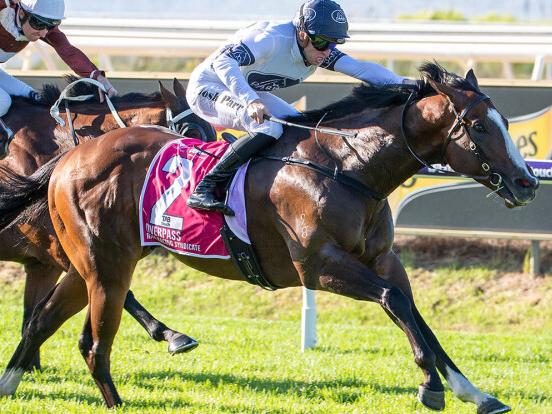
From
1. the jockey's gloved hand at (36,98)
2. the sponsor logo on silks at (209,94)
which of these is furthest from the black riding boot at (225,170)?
the jockey's gloved hand at (36,98)

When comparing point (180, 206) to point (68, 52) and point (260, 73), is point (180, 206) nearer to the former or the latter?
point (260, 73)

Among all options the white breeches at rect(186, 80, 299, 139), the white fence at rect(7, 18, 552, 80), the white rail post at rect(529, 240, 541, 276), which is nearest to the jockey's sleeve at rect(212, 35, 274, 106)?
the white breeches at rect(186, 80, 299, 139)

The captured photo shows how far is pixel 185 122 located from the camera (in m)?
6.57

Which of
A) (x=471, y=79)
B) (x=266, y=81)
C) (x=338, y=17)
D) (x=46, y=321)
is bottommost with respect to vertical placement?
(x=46, y=321)

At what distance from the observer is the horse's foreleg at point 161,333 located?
625cm

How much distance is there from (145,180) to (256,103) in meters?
0.79

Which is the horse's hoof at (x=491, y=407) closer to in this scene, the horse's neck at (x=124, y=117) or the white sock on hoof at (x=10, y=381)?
the white sock on hoof at (x=10, y=381)

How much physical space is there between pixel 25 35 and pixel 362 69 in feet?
8.08

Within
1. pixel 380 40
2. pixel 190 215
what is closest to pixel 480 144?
pixel 190 215

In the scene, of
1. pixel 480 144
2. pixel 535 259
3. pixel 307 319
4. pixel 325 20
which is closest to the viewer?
pixel 480 144

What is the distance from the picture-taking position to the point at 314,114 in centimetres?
543

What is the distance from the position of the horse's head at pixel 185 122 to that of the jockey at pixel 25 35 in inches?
23.0

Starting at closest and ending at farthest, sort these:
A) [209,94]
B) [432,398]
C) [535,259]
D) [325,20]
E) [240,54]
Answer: [432,398] < [325,20] < [240,54] < [209,94] < [535,259]

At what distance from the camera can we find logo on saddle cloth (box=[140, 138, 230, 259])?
17.7 feet
